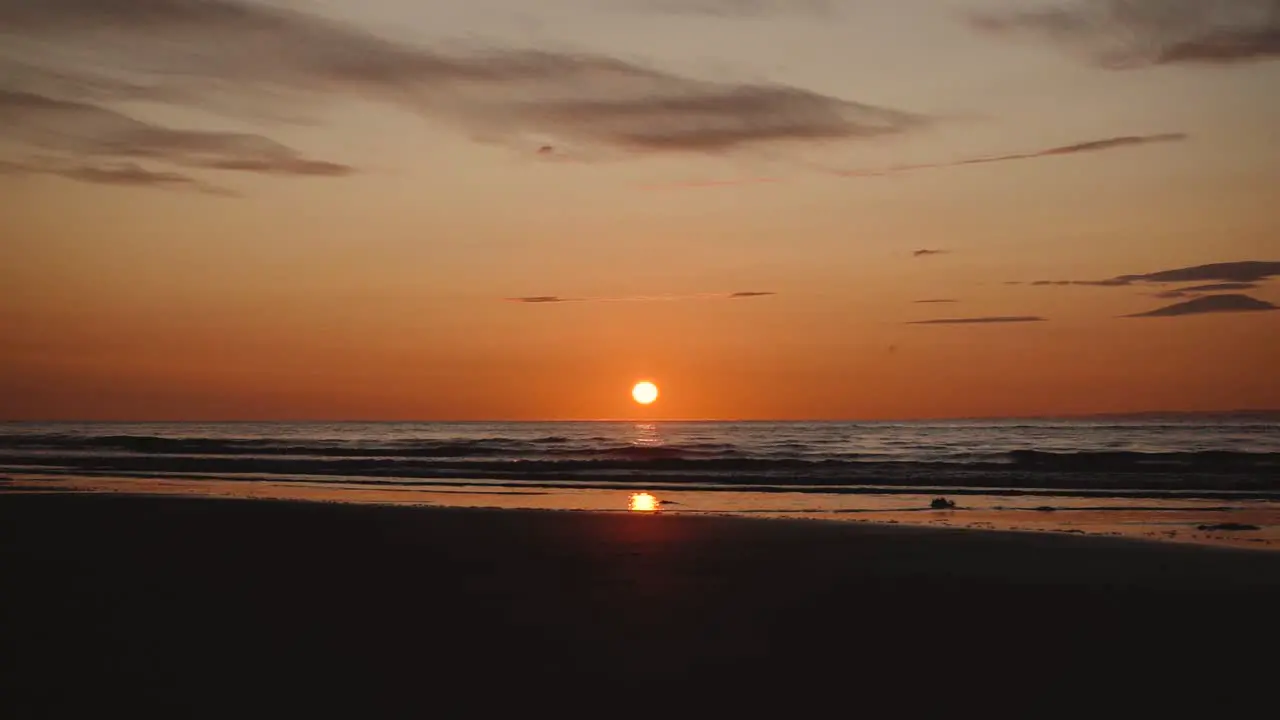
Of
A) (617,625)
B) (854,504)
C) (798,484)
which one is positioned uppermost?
(798,484)

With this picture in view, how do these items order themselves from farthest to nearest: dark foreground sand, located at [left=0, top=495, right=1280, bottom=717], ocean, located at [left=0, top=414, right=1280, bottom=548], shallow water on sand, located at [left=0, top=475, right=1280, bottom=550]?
ocean, located at [left=0, top=414, right=1280, bottom=548] → shallow water on sand, located at [left=0, top=475, right=1280, bottom=550] → dark foreground sand, located at [left=0, top=495, right=1280, bottom=717]

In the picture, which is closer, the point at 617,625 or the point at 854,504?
the point at 617,625

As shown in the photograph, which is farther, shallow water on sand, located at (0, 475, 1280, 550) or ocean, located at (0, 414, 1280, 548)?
ocean, located at (0, 414, 1280, 548)

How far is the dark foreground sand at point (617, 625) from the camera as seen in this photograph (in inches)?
234

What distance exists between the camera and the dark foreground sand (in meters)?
5.94

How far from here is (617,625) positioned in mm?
7648

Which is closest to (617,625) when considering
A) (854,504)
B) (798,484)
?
(854,504)

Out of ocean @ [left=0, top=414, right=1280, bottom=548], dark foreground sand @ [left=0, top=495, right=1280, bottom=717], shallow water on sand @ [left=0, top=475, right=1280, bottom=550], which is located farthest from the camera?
ocean @ [left=0, top=414, right=1280, bottom=548]

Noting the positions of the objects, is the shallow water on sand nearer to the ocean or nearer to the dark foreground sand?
the ocean

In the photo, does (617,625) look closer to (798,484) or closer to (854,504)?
(854,504)

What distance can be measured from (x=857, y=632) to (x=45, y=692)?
16.5 feet

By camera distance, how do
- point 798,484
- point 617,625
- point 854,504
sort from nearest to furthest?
1. point 617,625
2. point 854,504
3. point 798,484

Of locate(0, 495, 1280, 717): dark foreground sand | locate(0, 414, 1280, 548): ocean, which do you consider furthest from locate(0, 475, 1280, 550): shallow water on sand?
locate(0, 495, 1280, 717): dark foreground sand

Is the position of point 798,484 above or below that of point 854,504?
above
